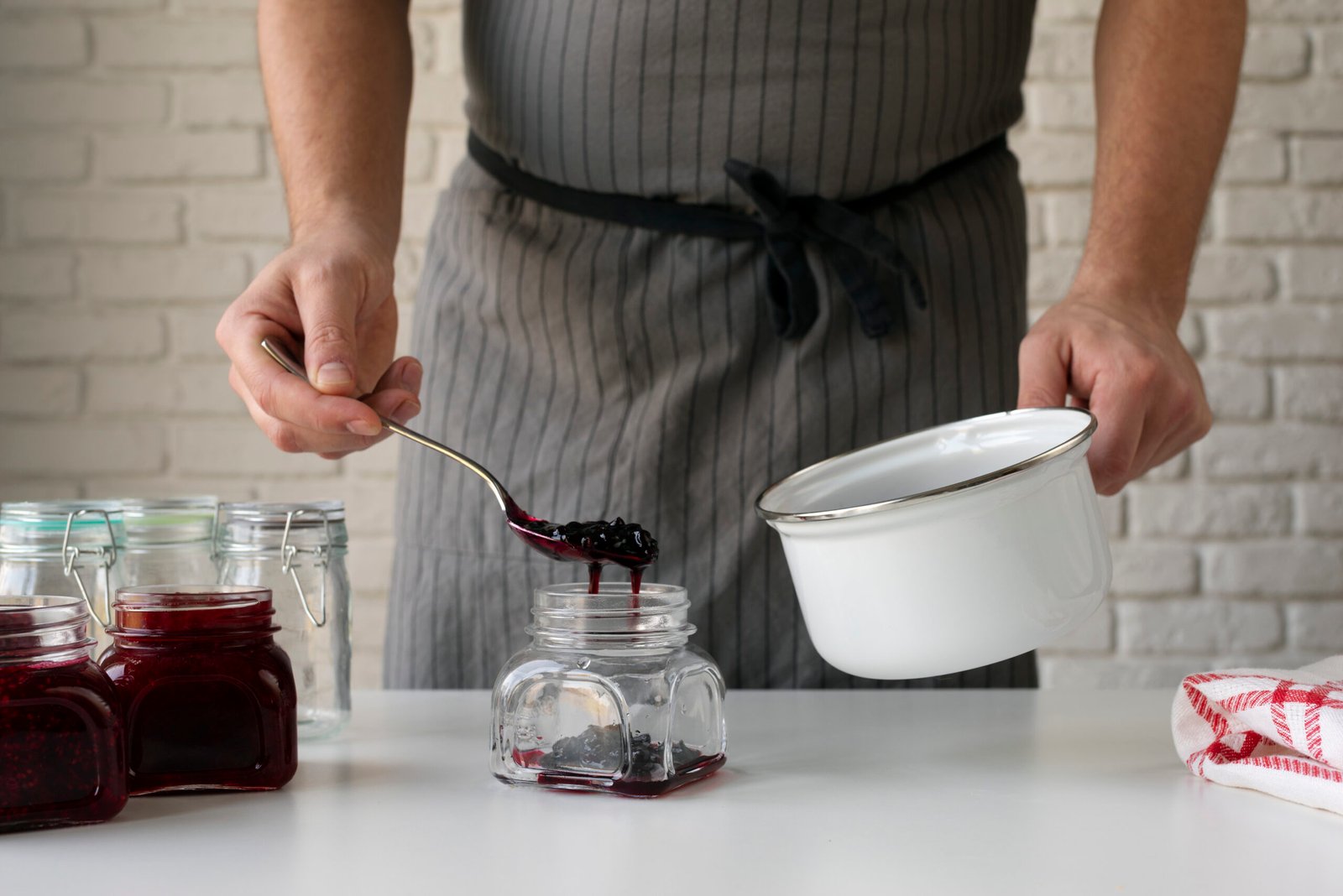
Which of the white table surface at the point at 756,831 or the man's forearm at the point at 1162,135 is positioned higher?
the man's forearm at the point at 1162,135

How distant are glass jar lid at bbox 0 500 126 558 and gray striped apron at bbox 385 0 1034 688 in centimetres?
40

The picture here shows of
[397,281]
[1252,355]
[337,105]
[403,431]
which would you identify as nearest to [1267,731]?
[403,431]

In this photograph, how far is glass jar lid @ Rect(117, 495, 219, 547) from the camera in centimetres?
81

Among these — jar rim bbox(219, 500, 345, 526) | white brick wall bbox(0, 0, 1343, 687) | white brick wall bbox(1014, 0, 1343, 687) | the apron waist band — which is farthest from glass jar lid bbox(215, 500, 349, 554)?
white brick wall bbox(1014, 0, 1343, 687)

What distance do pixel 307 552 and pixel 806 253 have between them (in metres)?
0.49

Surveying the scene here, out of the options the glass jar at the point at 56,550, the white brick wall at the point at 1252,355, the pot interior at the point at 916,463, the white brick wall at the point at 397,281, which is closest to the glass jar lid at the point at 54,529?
the glass jar at the point at 56,550

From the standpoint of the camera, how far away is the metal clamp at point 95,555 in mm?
760

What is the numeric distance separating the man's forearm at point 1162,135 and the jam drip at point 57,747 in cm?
71

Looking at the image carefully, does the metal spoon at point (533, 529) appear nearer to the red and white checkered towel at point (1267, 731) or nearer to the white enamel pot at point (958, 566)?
the white enamel pot at point (958, 566)

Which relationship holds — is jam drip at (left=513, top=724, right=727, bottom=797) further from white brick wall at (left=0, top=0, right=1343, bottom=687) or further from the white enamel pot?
white brick wall at (left=0, top=0, right=1343, bottom=687)

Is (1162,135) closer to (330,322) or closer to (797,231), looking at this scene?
(797,231)

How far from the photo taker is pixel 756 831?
0.60 meters

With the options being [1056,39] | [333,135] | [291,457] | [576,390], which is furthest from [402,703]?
[1056,39]

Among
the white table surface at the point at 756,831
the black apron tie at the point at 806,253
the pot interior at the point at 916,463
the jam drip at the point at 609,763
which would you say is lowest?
the white table surface at the point at 756,831
